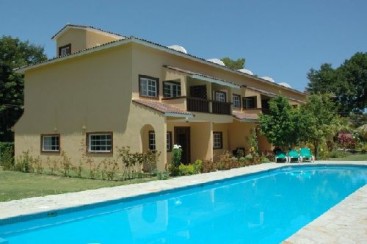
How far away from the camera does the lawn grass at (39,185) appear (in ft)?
46.4

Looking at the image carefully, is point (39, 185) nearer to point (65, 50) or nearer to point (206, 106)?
point (206, 106)

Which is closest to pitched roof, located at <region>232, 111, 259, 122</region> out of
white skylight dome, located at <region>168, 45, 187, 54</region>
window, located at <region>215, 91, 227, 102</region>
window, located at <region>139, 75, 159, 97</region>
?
window, located at <region>215, 91, 227, 102</region>

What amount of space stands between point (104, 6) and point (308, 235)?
50.0ft

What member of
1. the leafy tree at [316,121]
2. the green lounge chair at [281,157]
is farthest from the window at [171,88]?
the leafy tree at [316,121]

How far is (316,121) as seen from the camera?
3117 centimetres

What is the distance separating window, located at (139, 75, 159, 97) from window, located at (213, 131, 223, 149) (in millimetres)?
9119

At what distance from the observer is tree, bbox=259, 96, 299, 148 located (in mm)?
28781

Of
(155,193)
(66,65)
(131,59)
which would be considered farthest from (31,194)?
(66,65)

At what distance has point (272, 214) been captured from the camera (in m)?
12.1

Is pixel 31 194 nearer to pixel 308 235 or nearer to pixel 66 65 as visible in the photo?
pixel 308 235

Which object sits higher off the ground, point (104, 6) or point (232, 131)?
point (104, 6)

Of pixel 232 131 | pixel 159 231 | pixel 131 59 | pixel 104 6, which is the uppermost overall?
pixel 104 6

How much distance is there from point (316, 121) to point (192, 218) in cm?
2228

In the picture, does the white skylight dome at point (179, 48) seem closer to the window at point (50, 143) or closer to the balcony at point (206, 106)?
the balcony at point (206, 106)
